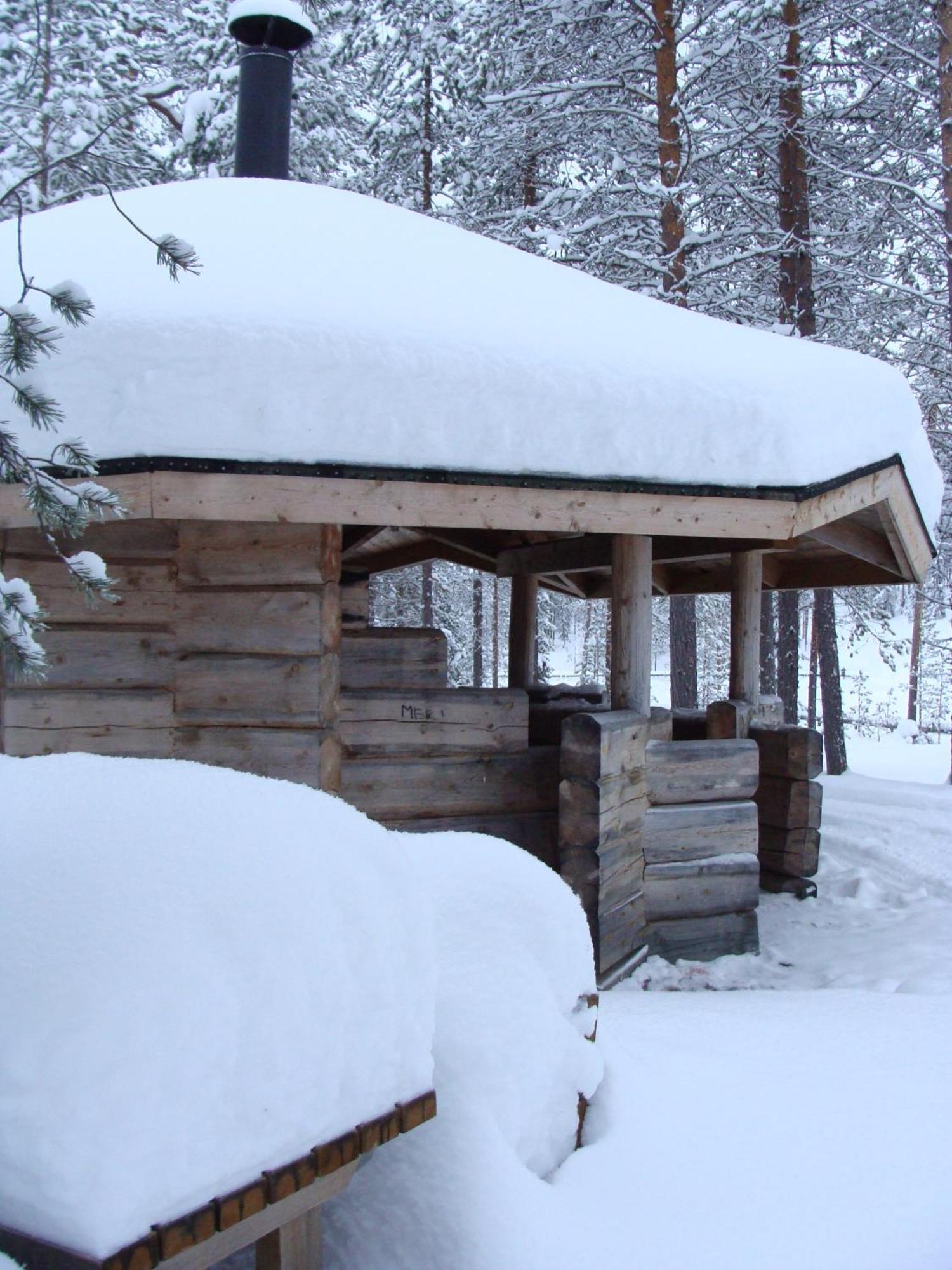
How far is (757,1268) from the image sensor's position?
2260 mm

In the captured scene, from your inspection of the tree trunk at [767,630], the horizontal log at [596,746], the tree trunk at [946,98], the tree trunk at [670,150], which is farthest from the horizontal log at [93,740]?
the tree trunk at [946,98]

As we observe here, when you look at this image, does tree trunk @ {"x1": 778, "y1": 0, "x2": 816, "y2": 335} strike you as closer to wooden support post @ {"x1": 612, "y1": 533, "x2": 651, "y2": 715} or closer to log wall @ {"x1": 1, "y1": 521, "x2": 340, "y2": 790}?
wooden support post @ {"x1": 612, "y1": 533, "x2": 651, "y2": 715}

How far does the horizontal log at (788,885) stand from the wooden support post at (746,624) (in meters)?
1.41

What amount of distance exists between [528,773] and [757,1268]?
368cm

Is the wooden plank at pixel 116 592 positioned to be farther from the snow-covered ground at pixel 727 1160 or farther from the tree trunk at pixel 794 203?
the tree trunk at pixel 794 203

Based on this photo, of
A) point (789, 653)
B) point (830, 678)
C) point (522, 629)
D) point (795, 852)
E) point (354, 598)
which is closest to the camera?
point (795, 852)

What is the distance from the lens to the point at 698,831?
5.94 meters

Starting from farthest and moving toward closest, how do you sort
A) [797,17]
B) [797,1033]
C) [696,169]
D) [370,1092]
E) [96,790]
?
[797,17] → [696,169] → [797,1033] → [96,790] → [370,1092]

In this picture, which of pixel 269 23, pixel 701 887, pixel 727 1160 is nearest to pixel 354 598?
pixel 701 887

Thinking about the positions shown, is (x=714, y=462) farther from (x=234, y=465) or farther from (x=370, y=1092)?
(x=370, y=1092)

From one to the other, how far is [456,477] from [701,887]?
2952 millimetres

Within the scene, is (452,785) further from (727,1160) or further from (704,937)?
(727,1160)

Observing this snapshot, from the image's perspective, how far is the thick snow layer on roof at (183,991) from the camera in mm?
1396

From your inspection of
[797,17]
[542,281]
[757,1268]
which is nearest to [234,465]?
[542,281]
